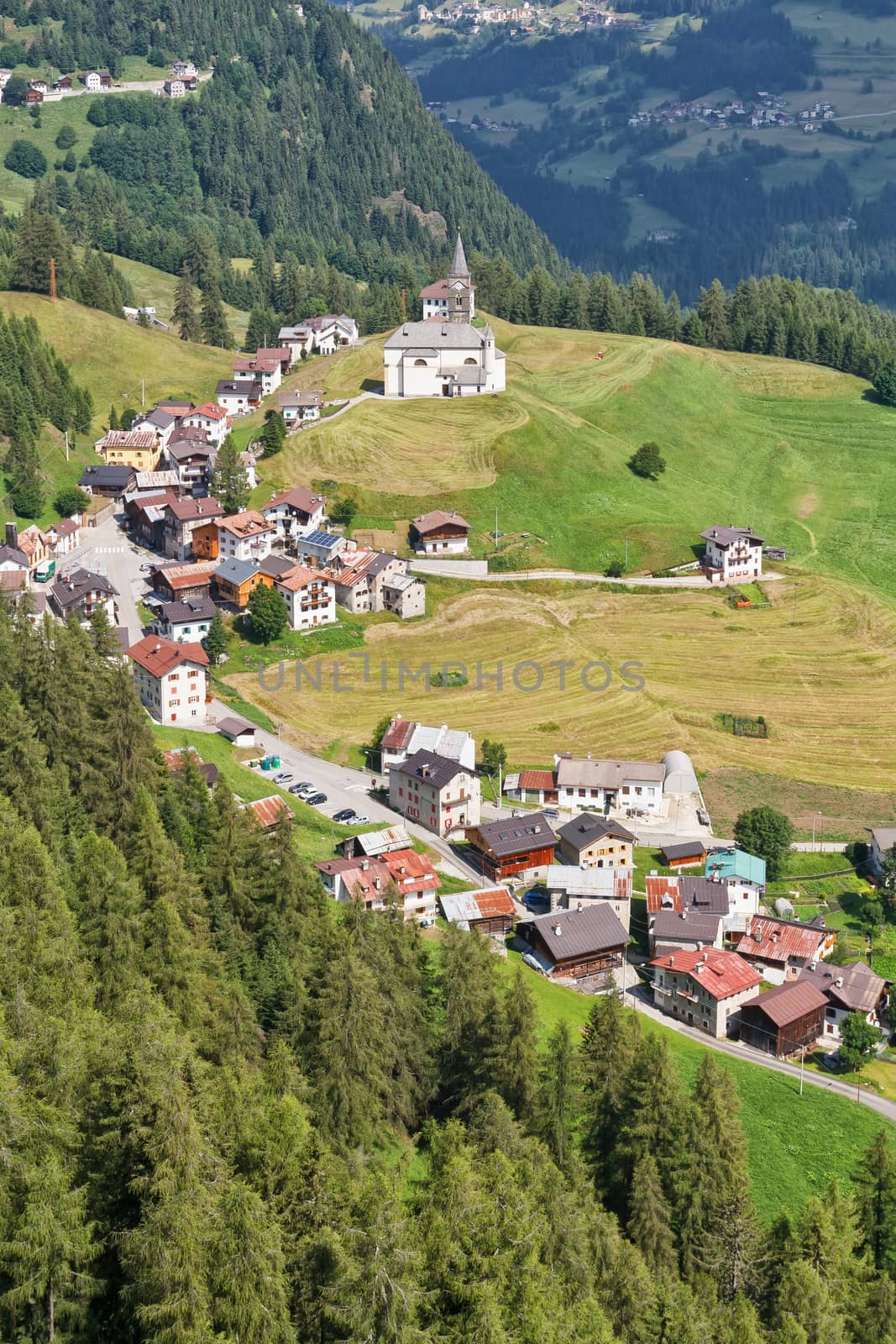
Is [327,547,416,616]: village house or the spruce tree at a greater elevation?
the spruce tree

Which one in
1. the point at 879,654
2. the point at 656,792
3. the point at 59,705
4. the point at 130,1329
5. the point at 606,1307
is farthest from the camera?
the point at 879,654

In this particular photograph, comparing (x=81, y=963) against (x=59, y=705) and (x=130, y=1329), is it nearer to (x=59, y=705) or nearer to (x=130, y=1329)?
(x=130, y=1329)

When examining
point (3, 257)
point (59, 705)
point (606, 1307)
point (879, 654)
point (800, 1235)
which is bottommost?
point (879, 654)

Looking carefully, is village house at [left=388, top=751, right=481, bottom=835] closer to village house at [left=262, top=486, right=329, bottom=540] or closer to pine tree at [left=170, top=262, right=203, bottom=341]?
village house at [left=262, top=486, right=329, bottom=540]

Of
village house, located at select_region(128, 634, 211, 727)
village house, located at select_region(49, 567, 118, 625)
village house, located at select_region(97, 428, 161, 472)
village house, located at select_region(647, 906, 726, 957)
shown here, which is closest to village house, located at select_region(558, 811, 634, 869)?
village house, located at select_region(647, 906, 726, 957)

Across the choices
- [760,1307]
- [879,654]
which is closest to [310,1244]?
[760,1307]

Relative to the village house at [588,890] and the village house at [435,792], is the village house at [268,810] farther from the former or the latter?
the village house at [588,890]

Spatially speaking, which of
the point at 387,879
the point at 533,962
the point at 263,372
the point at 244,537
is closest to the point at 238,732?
the point at 387,879

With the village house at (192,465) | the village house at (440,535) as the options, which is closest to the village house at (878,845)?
the village house at (440,535)
